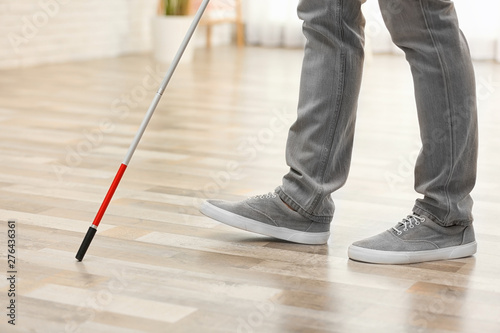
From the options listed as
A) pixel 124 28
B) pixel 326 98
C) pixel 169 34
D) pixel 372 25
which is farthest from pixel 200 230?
pixel 372 25

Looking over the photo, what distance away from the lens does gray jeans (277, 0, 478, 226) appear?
137cm

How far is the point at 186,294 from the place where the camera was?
1229mm

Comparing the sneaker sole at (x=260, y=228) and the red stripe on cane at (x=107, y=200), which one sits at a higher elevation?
the red stripe on cane at (x=107, y=200)

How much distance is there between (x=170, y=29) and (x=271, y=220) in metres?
3.53

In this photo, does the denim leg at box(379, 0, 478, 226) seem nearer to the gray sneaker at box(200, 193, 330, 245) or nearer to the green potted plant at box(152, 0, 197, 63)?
the gray sneaker at box(200, 193, 330, 245)

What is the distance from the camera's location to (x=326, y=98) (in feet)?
4.77

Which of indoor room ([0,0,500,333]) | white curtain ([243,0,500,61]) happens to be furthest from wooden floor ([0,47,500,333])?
white curtain ([243,0,500,61])

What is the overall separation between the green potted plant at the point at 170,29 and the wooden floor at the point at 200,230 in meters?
1.55

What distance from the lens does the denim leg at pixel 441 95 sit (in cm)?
135

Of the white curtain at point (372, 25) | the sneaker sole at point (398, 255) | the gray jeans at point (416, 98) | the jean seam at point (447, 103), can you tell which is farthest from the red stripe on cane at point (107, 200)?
the white curtain at point (372, 25)

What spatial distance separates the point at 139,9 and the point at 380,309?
4.43 meters

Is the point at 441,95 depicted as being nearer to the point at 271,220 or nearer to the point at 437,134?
the point at 437,134

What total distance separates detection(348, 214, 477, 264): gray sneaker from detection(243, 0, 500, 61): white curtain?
353 cm

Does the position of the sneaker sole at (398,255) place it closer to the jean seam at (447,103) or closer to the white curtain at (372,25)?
the jean seam at (447,103)
